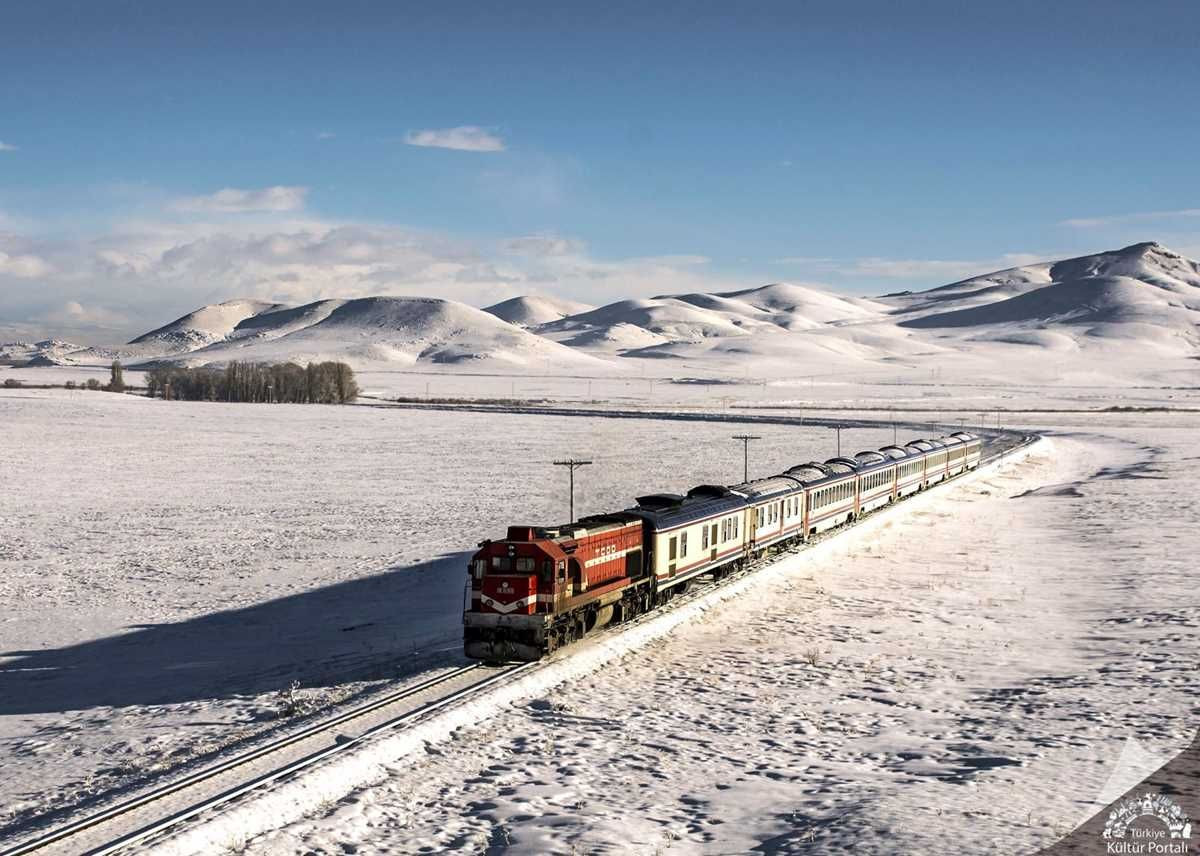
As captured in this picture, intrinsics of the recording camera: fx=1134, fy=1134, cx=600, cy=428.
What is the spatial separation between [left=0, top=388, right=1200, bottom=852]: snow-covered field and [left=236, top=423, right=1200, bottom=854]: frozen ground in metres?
0.08

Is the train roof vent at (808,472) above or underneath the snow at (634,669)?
above

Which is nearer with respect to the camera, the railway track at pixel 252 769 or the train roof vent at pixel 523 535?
the railway track at pixel 252 769

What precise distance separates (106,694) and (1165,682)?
24268 millimetres

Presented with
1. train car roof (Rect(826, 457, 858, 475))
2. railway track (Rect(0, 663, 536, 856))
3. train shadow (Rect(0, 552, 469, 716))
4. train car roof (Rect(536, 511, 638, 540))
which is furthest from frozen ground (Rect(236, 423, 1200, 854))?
train car roof (Rect(826, 457, 858, 475))

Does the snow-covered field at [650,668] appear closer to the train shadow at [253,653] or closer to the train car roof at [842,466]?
the train shadow at [253,653]

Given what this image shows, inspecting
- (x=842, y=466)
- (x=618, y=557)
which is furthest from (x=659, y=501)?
(x=842, y=466)

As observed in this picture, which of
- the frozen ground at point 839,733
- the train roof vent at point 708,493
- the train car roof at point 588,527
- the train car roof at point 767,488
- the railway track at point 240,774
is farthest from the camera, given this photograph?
the train car roof at point 767,488

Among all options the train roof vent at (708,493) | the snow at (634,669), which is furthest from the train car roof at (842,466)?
the train roof vent at (708,493)

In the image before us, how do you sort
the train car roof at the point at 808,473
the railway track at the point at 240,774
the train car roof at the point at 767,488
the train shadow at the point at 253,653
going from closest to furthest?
the railway track at the point at 240,774
the train shadow at the point at 253,653
the train car roof at the point at 767,488
the train car roof at the point at 808,473

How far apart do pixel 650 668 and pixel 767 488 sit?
1648 cm

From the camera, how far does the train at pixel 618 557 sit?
26297 millimetres

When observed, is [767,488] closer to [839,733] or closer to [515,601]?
[515,601]

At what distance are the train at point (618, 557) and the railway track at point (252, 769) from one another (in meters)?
1.10

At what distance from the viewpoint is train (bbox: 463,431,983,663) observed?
26.3m
